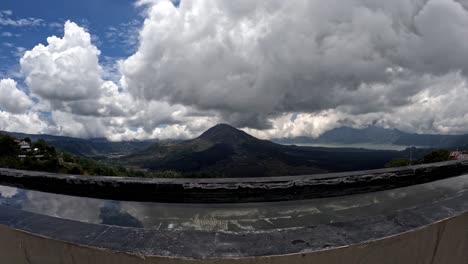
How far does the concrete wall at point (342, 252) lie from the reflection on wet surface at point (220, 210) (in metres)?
0.67

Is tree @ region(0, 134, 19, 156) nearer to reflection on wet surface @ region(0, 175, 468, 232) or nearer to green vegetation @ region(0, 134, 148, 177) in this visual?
green vegetation @ region(0, 134, 148, 177)

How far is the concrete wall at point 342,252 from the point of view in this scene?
145 cm

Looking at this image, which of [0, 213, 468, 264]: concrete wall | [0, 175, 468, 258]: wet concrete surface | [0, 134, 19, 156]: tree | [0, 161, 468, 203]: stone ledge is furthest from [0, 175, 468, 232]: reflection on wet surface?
[0, 134, 19, 156]: tree

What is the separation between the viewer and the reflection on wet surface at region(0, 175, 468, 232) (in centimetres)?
269

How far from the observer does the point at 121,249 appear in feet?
4.90

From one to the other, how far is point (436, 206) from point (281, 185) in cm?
168

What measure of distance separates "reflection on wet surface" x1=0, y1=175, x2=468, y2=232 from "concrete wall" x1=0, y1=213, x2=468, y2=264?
2.21ft

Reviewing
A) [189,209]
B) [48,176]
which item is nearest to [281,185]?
[189,209]

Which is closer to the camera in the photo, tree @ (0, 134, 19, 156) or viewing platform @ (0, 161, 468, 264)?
viewing platform @ (0, 161, 468, 264)

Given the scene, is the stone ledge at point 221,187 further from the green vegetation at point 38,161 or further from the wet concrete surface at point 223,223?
the green vegetation at point 38,161

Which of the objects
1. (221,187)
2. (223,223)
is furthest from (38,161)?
(223,223)

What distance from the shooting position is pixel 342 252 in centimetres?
150

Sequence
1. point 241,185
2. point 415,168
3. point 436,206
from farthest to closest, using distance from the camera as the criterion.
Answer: point 415,168 < point 241,185 < point 436,206

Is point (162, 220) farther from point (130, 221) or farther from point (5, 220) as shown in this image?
point (5, 220)
